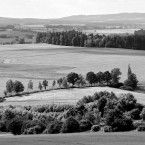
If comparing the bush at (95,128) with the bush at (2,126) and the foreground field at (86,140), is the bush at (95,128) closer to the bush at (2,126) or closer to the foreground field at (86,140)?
the foreground field at (86,140)

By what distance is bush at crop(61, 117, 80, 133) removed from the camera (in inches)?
1607

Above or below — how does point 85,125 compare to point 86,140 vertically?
below

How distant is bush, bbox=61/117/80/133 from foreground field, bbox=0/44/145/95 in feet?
92.9

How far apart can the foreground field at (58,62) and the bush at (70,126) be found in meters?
28.3

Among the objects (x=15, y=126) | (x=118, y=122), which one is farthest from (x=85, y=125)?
(x=15, y=126)

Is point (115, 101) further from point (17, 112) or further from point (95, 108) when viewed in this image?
point (17, 112)

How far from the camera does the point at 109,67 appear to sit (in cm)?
9619

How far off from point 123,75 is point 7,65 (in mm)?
31564

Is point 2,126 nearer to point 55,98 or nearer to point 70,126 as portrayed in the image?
point 70,126

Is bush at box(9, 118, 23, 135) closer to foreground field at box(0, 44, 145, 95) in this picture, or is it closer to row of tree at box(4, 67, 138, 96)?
row of tree at box(4, 67, 138, 96)

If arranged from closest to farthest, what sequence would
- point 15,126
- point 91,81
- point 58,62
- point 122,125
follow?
point 122,125, point 15,126, point 91,81, point 58,62

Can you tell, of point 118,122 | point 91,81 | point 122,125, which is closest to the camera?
point 122,125

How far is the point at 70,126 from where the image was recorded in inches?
1613

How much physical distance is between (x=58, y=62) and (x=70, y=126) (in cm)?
6696
